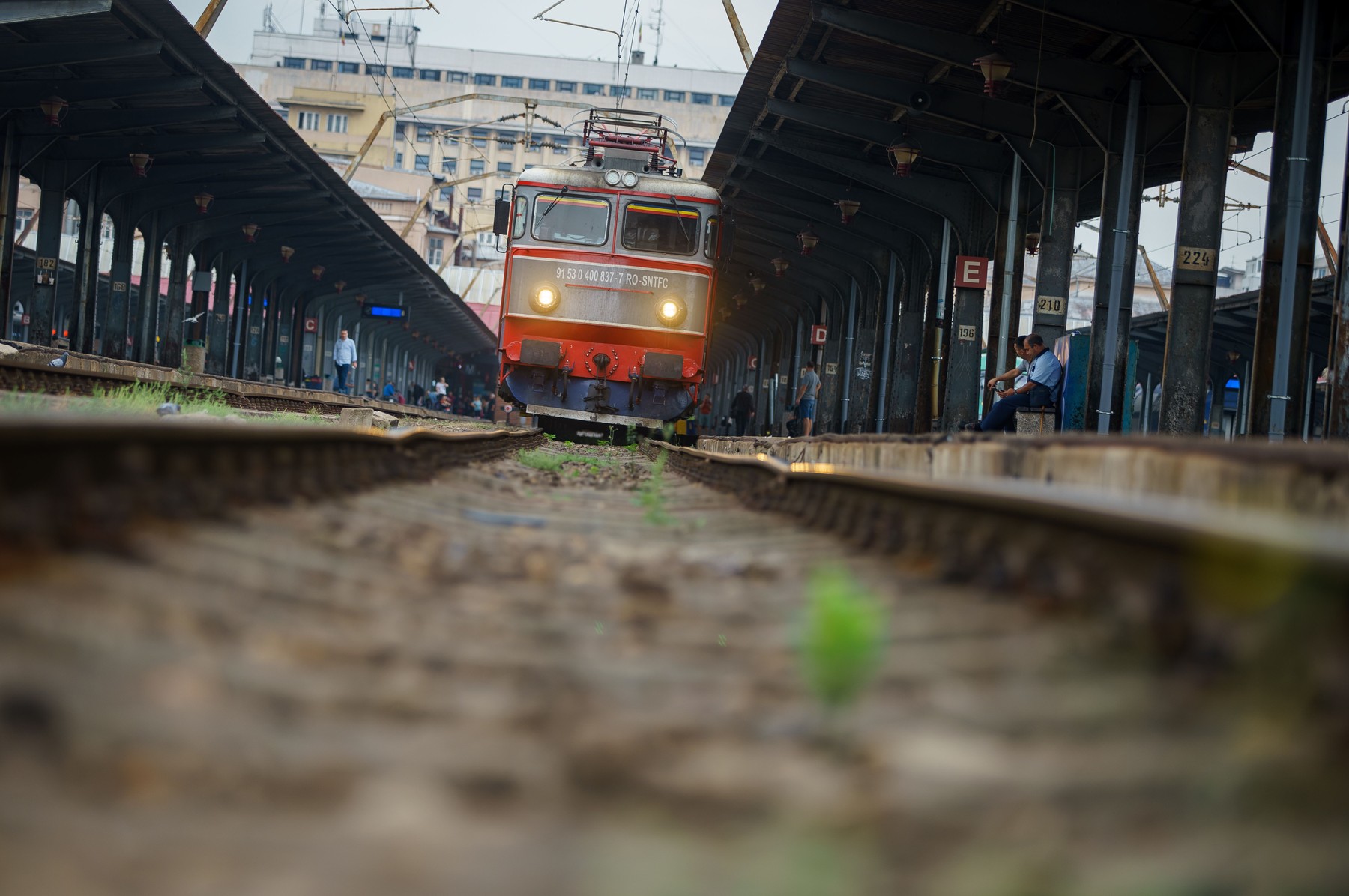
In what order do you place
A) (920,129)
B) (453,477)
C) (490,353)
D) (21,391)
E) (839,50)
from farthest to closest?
(490,353) → (920,129) → (839,50) → (21,391) → (453,477)

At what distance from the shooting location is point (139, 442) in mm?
3395

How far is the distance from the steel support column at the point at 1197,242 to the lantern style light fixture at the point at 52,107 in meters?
15.3

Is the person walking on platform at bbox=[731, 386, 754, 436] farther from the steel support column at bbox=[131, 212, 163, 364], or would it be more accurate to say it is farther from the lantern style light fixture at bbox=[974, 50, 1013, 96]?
the lantern style light fixture at bbox=[974, 50, 1013, 96]

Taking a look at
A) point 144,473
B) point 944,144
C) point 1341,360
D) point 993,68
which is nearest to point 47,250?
point 944,144

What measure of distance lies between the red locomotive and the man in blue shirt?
4529 millimetres

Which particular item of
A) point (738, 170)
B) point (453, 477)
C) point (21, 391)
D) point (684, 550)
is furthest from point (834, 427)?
point (684, 550)

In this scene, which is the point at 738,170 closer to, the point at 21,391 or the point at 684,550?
the point at 21,391

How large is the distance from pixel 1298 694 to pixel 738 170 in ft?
74.5

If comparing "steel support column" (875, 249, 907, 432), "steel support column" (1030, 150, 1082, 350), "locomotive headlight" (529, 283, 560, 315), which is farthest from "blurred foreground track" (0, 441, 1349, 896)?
"steel support column" (875, 249, 907, 432)

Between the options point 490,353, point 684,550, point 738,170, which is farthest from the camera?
point 490,353

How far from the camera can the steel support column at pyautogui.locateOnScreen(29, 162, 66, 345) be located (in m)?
22.6

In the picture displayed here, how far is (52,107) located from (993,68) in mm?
13396

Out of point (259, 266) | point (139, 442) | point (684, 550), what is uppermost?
point (259, 266)

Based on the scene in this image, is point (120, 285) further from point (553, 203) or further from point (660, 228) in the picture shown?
point (660, 228)
